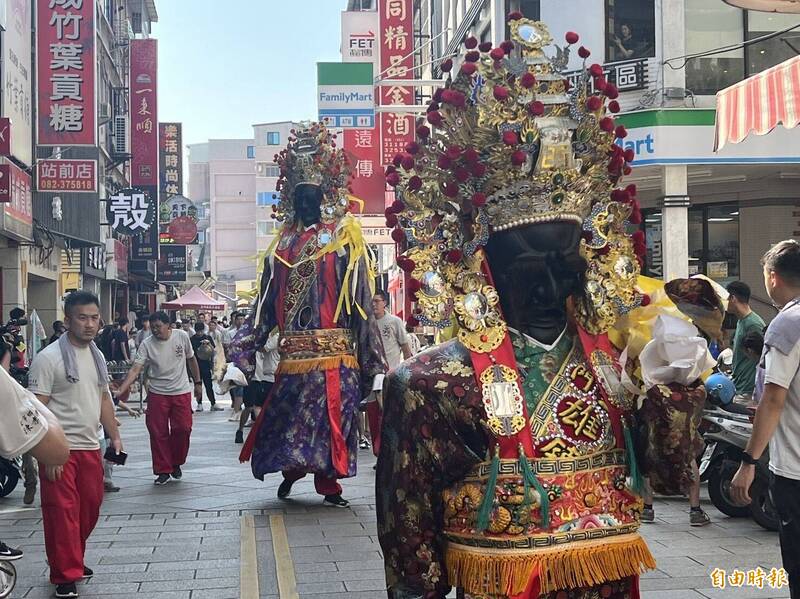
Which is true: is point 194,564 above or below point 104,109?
below

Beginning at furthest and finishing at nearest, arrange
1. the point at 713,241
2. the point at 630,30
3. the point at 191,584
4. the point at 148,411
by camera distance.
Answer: the point at 713,241
the point at 630,30
the point at 148,411
the point at 191,584

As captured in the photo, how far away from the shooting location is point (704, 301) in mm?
3113

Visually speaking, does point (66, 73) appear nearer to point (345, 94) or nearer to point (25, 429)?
point (345, 94)

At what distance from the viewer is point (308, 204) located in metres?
8.62

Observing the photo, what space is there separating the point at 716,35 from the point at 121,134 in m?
23.9

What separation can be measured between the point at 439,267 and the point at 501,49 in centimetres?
67

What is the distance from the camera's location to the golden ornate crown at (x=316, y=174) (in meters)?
8.67

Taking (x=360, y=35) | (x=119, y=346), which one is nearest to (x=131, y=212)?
(x=360, y=35)

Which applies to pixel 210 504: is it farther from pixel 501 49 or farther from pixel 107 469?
pixel 501 49

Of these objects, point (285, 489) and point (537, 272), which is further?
point (285, 489)

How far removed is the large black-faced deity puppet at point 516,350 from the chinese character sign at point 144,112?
33.0 meters

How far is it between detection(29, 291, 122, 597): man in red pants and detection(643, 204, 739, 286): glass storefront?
41.0 feet

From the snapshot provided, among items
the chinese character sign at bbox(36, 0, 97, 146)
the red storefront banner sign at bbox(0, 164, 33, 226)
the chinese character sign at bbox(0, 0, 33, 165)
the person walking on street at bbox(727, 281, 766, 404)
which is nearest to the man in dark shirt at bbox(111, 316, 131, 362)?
the red storefront banner sign at bbox(0, 164, 33, 226)

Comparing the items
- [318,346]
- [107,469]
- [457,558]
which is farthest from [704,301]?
[107,469]
